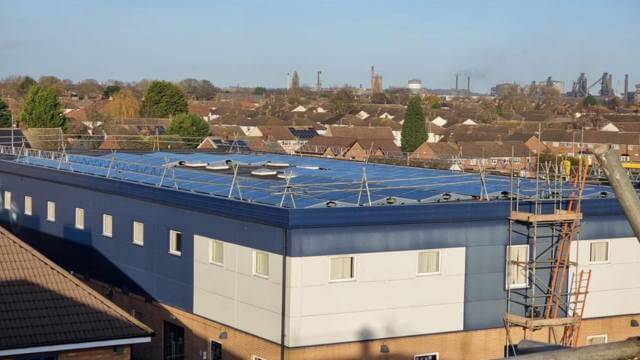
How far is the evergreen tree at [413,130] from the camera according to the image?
9556 centimetres

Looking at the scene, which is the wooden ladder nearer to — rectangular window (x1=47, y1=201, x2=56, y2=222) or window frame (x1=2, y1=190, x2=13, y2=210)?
rectangular window (x1=47, y1=201, x2=56, y2=222)

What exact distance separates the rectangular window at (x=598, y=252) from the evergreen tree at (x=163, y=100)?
82755 mm

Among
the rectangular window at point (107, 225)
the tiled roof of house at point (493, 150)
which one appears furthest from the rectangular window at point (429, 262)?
the tiled roof of house at point (493, 150)

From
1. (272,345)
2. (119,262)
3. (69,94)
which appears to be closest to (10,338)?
(272,345)

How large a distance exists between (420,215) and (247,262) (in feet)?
12.7

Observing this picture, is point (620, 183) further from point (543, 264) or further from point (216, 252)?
point (216, 252)

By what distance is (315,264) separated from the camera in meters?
20.8

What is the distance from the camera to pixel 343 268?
21219 mm

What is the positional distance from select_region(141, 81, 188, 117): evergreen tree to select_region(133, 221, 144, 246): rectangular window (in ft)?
256

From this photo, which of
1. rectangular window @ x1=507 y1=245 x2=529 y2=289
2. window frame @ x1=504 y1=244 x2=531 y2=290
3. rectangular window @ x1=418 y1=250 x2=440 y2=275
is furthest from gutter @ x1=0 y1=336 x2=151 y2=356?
rectangular window @ x1=507 y1=245 x2=529 y2=289

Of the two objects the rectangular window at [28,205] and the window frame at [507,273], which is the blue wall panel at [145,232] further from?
the window frame at [507,273]

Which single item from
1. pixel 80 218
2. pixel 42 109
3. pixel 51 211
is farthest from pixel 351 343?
pixel 42 109

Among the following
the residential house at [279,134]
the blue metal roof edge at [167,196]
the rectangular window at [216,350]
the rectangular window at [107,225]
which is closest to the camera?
the blue metal roof edge at [167,196]

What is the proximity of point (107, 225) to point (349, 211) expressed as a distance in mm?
9315
